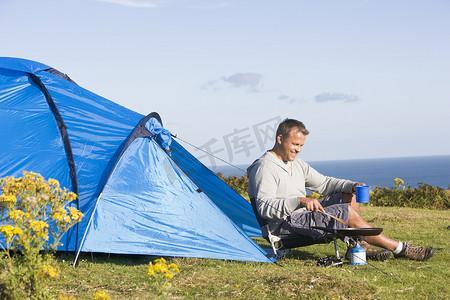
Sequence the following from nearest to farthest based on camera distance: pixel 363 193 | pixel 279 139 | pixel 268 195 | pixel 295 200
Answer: pixel 295 200 < pixel 363 193 < pixel 268 195 < pixel 279 139

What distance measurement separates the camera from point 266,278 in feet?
15.1

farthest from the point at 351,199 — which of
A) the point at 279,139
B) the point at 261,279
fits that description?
the point at 261,279

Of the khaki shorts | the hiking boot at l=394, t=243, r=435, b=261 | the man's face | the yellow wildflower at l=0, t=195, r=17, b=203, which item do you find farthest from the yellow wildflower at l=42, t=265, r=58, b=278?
the hiking boot at l=394, t=243, r=435, b=261

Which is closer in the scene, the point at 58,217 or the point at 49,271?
the point at 49,271

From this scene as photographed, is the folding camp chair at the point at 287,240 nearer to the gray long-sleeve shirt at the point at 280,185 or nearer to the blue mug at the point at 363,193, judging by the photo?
the gray long-sleeve shirt at the point at 280,185

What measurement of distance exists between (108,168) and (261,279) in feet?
7.23

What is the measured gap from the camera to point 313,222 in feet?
18.1

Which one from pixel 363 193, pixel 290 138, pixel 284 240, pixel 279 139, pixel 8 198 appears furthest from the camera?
pixel 279 139

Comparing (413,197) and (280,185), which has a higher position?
(280,185)

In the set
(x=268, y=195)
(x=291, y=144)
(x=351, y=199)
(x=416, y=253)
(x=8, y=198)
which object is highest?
(x=291, y=144)

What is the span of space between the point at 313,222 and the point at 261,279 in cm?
119

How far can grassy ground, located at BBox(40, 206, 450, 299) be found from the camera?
4238 mm

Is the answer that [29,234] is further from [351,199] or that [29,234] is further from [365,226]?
[351,199]

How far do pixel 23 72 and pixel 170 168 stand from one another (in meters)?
2.27
